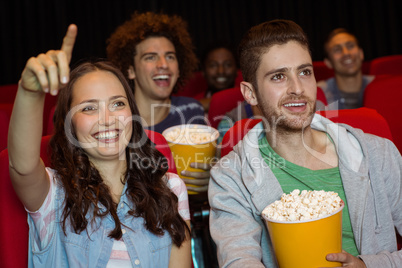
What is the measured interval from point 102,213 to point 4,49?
3655mm

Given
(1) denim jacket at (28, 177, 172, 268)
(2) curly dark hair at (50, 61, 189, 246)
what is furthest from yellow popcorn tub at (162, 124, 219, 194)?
(1) denim jacket at (28, 177, 172, 268)

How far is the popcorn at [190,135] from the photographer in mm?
2307

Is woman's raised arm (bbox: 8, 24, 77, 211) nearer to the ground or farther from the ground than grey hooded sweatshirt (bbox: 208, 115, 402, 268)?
farther from the ground

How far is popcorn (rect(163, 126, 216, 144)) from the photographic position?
7.57 ft

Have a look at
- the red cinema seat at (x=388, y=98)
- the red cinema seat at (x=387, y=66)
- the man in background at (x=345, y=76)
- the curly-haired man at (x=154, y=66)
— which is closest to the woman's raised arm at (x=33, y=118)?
the curly-haired man at (x=154, y=66)

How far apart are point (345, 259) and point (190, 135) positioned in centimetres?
108

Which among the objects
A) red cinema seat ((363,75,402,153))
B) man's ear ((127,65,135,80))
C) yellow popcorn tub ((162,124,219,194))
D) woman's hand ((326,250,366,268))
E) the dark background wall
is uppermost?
the dark background wall

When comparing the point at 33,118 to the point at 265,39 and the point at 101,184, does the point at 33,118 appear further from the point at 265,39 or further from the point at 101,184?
the point at 265,39

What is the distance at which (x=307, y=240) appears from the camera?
4.47 ft

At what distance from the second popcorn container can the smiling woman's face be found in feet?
2.16

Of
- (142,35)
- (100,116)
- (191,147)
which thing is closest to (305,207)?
(100,116)

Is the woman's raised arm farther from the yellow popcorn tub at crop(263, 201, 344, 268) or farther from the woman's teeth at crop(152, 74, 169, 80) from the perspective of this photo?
the woman's teeth at crop(152, 74, 169, 80)

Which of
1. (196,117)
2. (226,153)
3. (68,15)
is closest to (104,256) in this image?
(226,153)

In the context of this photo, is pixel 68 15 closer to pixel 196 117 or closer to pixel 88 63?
pixel 196 117
